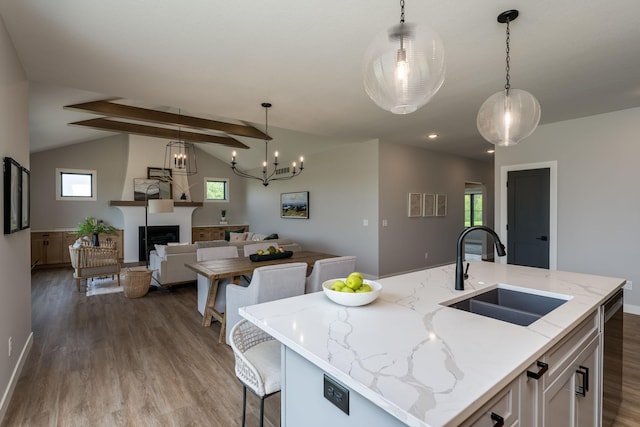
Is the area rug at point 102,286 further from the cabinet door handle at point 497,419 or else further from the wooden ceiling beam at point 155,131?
the cabinet door handle at point 497,419

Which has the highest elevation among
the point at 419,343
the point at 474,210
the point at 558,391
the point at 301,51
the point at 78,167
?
the point at 301,51

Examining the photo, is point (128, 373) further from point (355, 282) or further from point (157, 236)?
point (157, 236)

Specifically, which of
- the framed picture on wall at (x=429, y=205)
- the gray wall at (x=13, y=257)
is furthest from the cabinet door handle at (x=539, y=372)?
the framed picture on wall at (x=429, y=205)

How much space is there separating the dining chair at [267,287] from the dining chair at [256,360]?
37.0 inches

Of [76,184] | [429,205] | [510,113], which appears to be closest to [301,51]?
[510,113]

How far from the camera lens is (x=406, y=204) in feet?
20.5

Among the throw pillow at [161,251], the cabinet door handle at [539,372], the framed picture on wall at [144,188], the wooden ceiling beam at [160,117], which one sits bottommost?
the throw pillow at [161,251]

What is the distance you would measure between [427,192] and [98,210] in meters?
7.89

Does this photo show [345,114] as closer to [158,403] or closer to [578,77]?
[578,77]

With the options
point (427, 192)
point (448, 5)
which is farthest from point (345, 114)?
point (427, 192)

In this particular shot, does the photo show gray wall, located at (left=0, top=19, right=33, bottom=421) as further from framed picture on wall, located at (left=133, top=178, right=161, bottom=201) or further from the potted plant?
framed picture on wall, located at (left=133, top=178, right=161, bottom=201)

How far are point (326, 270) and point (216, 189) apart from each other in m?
7.53

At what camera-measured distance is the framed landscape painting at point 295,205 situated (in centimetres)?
733

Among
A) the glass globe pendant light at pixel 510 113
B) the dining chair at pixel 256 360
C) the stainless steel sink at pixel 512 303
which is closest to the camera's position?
the dining chair at pixel 256 360
